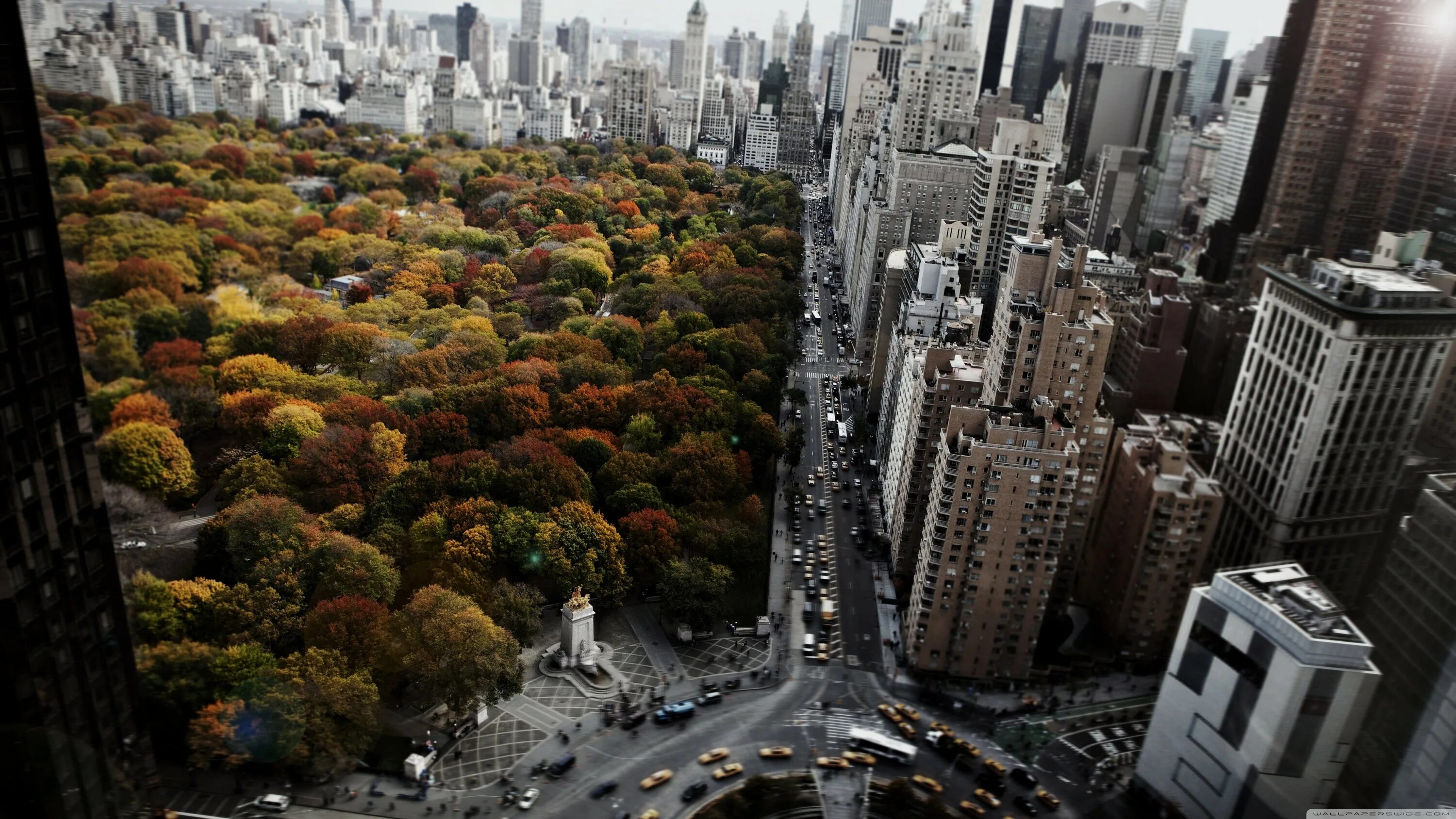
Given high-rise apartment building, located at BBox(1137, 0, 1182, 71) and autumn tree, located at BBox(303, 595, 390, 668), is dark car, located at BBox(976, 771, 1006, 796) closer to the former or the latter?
autumn tree, located at BBox(303, 595, 390, 668)

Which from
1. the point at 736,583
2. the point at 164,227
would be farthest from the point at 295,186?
the point at 736,583

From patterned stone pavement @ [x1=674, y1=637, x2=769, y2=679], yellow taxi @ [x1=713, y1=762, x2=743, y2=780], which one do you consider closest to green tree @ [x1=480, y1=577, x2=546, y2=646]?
patterned stone pavement @ [x1=674, y1=637, x2=769, y2=679]

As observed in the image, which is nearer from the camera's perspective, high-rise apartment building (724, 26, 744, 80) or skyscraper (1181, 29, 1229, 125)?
skyscraper (1181, 29, 1229, 125)

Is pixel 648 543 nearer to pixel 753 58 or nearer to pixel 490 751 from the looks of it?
Result: pixel 490 751

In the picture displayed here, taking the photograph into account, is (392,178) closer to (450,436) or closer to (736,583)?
(450,436)

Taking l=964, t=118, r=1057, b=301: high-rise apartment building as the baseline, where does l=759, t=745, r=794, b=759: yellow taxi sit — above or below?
below

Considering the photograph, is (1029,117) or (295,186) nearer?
(295,186)
